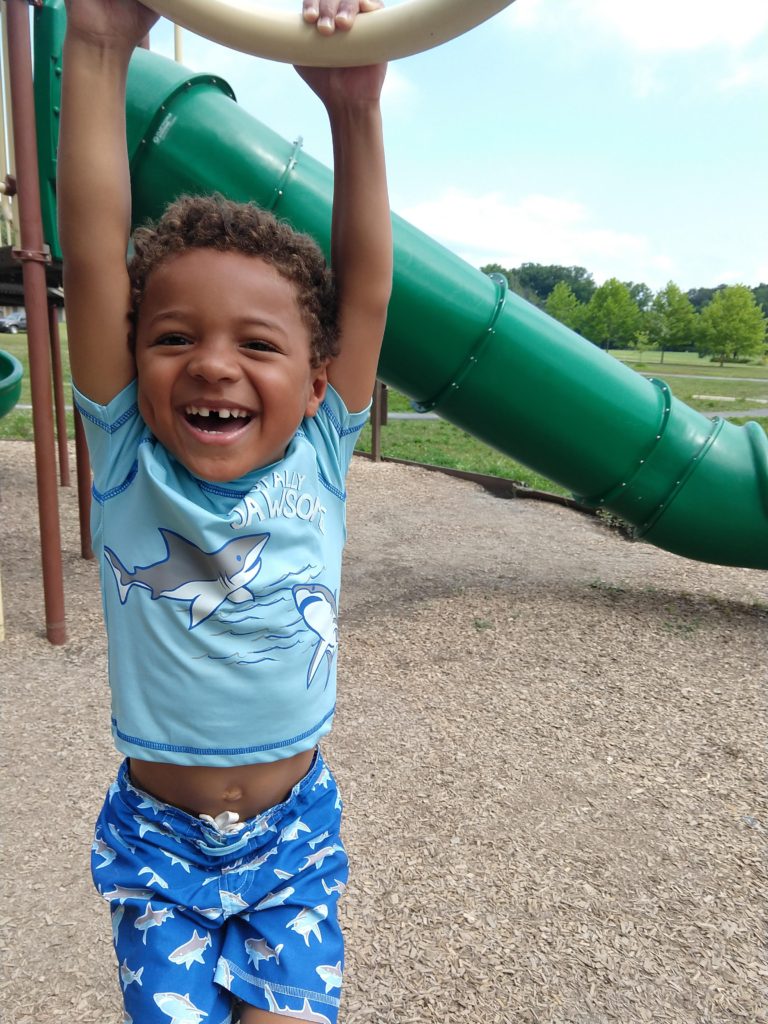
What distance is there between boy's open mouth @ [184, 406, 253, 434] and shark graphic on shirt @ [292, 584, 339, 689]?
0.30 metres

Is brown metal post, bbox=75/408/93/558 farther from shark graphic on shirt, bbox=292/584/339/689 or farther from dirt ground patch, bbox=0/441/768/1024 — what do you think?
shark graphic on shirt, bbox=292/584/339/689

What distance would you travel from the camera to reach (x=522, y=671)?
4223 millimetres

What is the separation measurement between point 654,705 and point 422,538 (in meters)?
3.31

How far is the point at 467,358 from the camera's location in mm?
4457

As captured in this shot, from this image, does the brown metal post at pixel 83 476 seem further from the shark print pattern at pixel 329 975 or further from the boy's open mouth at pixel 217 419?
the shark print pattern at pixel 329 975

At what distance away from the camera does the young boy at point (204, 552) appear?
1.25 meters

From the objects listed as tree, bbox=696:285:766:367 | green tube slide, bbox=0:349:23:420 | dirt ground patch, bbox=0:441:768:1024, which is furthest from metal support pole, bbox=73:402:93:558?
tree, bbox=696:285:766:367

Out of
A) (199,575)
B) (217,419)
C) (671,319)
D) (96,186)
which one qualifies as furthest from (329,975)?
(671,319)

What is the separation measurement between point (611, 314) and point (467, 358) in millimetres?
48989

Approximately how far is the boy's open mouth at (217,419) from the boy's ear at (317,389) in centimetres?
18

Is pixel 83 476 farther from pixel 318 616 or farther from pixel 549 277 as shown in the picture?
pixel 549 277

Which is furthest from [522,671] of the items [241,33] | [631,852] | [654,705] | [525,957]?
[241,33]

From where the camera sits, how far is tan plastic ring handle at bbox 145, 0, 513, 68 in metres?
1.19

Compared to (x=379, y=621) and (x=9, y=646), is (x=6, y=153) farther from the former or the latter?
(x=379, y=621)
